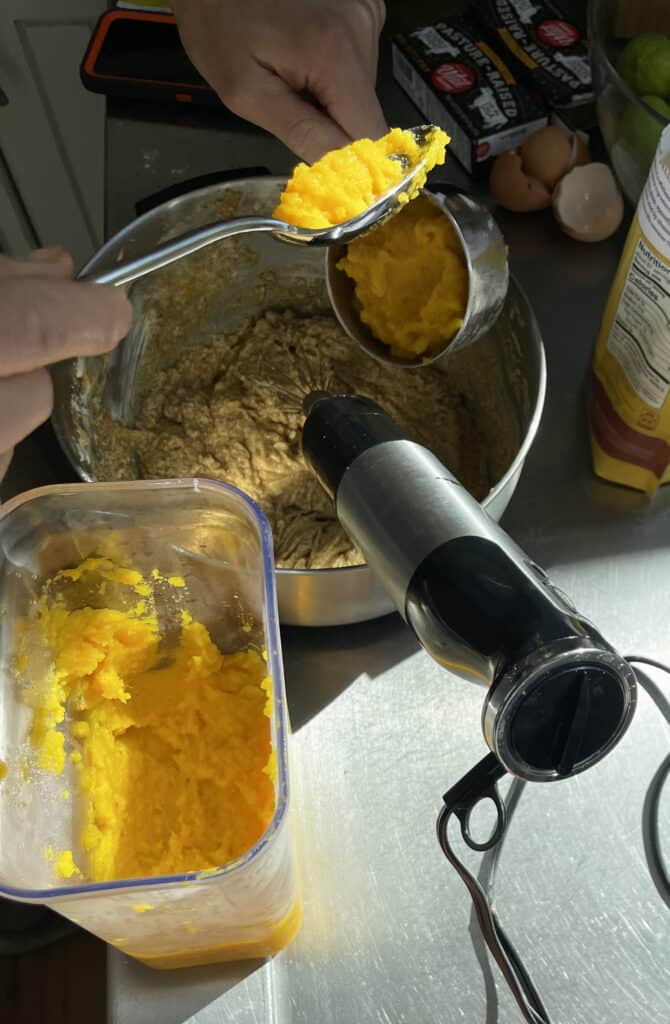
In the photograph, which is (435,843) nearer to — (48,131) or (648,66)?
(648,66)

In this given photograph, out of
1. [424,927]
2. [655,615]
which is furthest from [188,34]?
[424,927]

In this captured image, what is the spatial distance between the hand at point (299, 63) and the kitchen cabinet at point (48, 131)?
1.79 ft

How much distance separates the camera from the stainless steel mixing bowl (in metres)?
0.64

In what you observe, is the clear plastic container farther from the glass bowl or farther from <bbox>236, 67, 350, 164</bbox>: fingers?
the glass bowl

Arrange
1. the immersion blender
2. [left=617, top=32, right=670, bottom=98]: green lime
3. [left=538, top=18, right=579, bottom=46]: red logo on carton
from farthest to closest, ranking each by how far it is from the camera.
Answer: [left=538, top=18, right=579, bottom=46]: red logo on carton
[left=617, top=32, right=670, bottom=98]: green lime
the immersion blender

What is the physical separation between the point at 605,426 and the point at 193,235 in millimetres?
386

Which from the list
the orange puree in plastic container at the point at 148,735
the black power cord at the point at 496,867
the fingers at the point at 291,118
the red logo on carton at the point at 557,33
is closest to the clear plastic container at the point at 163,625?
the orange puree in plastic container at the point at 148,735

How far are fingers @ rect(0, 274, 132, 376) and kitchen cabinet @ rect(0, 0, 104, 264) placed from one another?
0.90 metres

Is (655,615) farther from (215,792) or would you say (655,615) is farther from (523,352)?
(215,792)

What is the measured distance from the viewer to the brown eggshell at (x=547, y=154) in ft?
2.92

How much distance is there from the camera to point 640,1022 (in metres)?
0.58

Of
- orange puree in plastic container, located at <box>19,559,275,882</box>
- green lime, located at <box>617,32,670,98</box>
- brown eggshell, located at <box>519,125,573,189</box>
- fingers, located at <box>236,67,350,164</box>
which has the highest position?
fingers, located at <box>236,67,350,164</box>

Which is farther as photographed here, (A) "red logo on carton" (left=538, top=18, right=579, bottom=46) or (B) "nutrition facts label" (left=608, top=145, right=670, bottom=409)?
(A) "red logo on carton" (left=538, top=18, right=579, bottom=46)

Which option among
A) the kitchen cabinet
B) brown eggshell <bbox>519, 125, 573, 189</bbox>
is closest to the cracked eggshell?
brown eggshell <bbox>519, 125, 573, 189</bbox>
